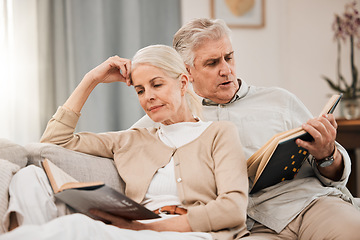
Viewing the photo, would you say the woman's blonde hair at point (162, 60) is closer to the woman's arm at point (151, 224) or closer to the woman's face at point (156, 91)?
the woman's face at point (156, 91)

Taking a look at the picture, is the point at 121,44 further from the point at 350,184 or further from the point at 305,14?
the point at 350,184

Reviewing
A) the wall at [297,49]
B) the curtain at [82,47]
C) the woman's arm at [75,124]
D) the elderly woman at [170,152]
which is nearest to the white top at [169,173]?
the elderly woman at [170,152]

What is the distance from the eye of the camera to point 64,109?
1.61 meters

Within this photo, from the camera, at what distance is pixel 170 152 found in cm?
154

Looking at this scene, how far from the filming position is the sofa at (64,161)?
141 cm

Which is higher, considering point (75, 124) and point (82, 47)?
point (82, 47)

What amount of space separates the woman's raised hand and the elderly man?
0.85ft

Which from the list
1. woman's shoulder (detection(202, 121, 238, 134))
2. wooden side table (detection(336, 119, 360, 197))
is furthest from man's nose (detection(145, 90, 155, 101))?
wooden side table (detection(336, 119, 360, 197))

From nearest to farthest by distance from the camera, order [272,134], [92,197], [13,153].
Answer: [92,197]
[13,153]
[272,134]

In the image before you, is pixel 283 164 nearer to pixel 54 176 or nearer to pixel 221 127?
pixel 221 127

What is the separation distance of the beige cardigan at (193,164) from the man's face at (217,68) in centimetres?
33

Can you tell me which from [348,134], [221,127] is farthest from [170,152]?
[348,134]

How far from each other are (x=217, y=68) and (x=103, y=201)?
88 cm

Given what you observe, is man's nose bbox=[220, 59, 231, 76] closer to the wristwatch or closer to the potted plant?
the wristwatch
